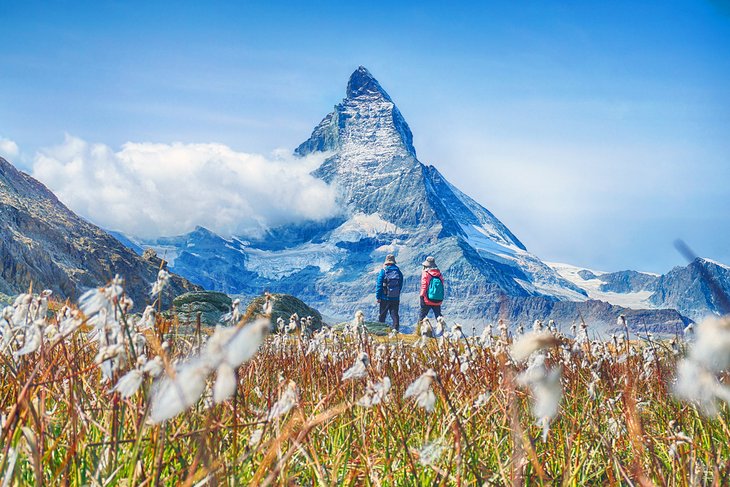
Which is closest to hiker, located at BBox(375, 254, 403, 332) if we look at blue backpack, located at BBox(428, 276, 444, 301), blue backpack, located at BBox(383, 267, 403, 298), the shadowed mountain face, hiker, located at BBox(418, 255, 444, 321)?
blue backpack, located at BBox(383, 267, 403, 298)

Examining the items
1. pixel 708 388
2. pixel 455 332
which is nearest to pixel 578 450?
pixel 455 332

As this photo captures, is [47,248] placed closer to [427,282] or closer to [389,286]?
[389,286]

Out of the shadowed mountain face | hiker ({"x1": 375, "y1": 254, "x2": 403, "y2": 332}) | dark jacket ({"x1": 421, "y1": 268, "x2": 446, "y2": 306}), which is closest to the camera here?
dark jacket ({"x1": 421, "y1": 268, "x2": 446, "y2": 306})

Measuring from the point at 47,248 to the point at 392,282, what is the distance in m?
54.0

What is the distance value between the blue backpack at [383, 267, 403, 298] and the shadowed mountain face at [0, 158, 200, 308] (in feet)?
48.5

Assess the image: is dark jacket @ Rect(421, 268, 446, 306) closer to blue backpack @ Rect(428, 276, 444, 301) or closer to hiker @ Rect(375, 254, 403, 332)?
blue backpack @ Rect(428, 276, 444, 301)

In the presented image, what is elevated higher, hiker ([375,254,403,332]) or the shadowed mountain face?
hiker ([375,254,403,332])

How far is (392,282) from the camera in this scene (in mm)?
22062

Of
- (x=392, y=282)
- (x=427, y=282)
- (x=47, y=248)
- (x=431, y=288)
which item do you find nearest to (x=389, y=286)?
(x=392, y=282)

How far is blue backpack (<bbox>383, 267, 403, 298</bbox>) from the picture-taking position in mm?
21906

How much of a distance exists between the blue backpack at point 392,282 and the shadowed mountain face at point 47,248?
14776mm

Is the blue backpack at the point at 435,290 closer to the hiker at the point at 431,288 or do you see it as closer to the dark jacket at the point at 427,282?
the hiker at the point at 431,288

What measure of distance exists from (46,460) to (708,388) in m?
2.84

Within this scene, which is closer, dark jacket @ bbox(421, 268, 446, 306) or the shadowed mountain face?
dark jacket @ bbox(421, 268, 446, 306)
